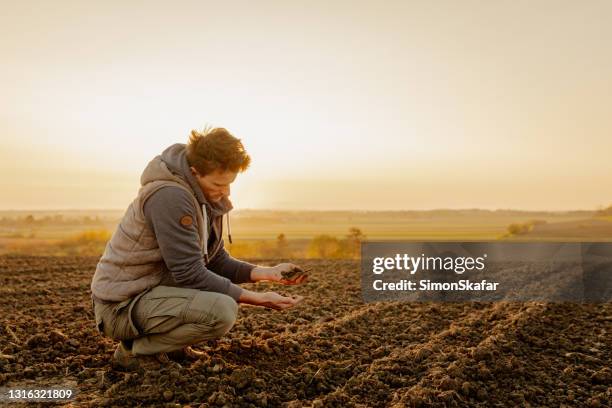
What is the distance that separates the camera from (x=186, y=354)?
11.1 feet

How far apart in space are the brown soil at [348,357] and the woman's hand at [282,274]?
45 centimetres

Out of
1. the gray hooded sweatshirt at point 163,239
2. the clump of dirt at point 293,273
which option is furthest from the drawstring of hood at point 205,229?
the clump of dirt at point 293,273

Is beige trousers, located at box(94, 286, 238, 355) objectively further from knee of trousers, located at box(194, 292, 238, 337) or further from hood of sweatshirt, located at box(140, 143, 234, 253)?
hood of sweatshirt, located at box(140, 143, 234, 253)

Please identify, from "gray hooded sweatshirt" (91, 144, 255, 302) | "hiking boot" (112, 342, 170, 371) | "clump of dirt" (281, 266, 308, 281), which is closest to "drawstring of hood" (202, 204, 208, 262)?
"gray hooded sweatshirt" (91, 144, 255, 302)

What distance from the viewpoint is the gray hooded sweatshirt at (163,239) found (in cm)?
298

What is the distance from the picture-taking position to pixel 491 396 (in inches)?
128

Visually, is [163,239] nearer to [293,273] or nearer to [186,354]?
[186,354]

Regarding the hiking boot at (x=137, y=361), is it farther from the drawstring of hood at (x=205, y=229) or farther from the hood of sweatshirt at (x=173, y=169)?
the hood of sweatshirt at (x=173, y=169)

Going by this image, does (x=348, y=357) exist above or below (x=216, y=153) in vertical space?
below

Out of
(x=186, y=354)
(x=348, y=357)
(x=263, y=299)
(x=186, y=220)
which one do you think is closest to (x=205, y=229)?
(x=186, y=220)

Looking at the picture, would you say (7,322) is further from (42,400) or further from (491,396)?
(491,396)

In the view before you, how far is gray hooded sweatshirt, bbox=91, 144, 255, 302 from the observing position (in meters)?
2.98

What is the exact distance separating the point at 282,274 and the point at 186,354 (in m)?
0.73

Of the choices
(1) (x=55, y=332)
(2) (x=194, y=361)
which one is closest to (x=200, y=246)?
(2) (x=194, y=361)
